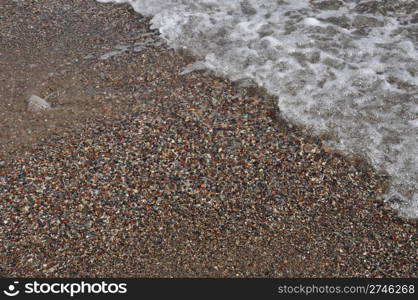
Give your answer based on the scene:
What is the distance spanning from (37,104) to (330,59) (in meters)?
3.60

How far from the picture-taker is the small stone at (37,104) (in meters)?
4.70

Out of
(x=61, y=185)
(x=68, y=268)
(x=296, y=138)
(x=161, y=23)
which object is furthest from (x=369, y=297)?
(x=161, y=23)

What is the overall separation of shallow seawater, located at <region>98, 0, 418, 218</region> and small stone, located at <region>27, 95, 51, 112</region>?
1.79m

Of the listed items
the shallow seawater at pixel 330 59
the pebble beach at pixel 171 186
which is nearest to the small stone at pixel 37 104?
the pebble beach at pixel 171 186

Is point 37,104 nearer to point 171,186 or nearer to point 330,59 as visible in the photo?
point 171,186

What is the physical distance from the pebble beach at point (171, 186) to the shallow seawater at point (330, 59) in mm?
248

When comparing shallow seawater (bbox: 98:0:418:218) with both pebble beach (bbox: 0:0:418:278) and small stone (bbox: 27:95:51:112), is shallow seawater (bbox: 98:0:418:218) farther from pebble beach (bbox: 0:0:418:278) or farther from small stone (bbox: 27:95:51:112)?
small stone (bbox: 27:95:51:112)

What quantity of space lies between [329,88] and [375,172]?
1.34m

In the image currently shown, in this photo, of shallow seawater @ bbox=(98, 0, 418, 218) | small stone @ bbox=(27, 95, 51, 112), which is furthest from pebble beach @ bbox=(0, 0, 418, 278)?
shallow seawater @ bbox=(98, 0, 418, 218)

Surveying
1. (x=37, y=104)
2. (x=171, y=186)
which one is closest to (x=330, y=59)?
(x=171, y=186)

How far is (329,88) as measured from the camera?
5.00m

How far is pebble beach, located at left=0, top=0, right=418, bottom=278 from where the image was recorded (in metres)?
3.37

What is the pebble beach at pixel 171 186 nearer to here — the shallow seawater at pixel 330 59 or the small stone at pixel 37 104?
the small stone at pixel 37 104

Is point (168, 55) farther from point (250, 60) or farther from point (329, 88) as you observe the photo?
point (329, 88)
